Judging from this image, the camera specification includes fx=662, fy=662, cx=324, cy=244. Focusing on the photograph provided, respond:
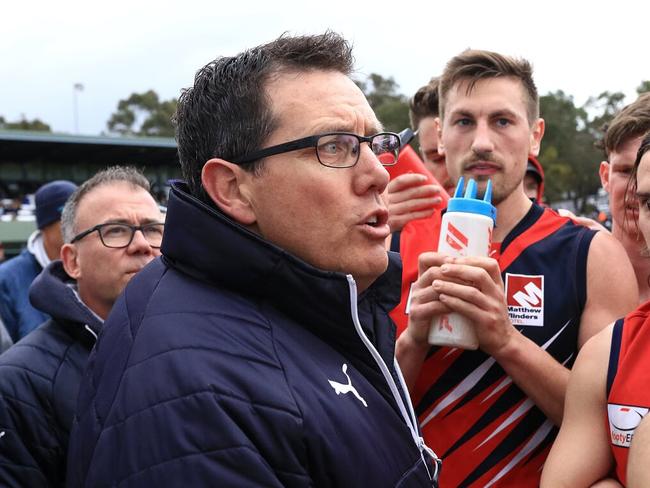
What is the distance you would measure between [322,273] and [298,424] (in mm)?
364

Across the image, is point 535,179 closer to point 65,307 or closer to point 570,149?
point 65,307

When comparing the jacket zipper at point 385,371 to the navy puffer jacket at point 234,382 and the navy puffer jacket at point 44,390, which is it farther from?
the navy puffer jacket at point 44,390

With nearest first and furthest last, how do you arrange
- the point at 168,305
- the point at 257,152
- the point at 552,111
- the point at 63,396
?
the point at 168,305 → the point at 257,152 → the point at 63,396 → the point at 552,111

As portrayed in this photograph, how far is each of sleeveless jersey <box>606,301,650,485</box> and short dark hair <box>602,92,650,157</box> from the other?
130 centimetres

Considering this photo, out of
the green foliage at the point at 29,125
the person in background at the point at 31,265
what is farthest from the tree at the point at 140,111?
the person in background at the point at 31,265

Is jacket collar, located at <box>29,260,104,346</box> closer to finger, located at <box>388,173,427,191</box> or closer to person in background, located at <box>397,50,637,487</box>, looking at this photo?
person in background, located at <box>397,50,637,487</box>

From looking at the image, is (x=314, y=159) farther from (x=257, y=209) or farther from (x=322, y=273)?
(x=322, y=273)

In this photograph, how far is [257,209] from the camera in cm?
161

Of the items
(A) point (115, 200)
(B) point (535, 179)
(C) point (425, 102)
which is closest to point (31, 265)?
(A) point (115, 200)

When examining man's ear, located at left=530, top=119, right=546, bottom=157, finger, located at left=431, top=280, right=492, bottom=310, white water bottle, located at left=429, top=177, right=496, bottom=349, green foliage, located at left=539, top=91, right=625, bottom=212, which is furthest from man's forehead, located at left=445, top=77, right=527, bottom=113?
green foliage, located at left=539, top=91, right=625, bottom=212

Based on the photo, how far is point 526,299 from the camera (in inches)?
92.4

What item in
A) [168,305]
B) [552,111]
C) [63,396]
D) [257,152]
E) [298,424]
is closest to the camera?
[298,424]

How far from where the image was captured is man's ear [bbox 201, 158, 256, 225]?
1.61 meters

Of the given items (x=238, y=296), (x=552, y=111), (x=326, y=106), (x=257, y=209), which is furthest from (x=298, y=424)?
(x=552, y=111)
